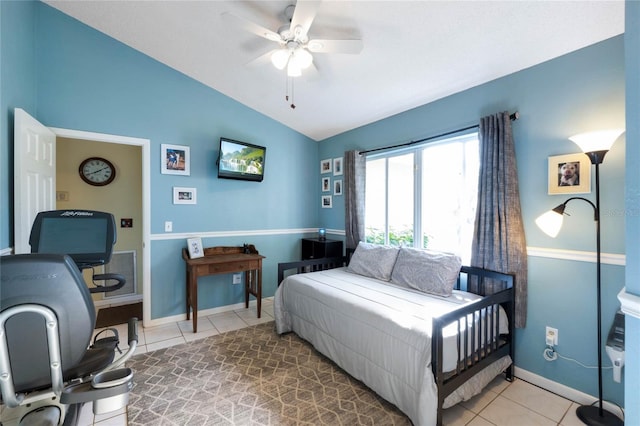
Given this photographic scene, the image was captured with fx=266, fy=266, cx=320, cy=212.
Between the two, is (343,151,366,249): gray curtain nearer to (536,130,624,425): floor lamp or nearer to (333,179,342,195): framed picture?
(333,179,342,195): framed picture

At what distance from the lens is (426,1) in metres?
1.74

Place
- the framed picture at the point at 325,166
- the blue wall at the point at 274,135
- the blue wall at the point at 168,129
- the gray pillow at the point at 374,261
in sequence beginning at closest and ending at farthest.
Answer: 1. the blue wall at the point at 274,135
2. the blue wall at the point at 168,129
3. the gray pillow at the point at 374,261
4. the framed picture at the point at 325,166

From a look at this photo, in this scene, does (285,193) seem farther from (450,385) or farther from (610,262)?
(610,262)

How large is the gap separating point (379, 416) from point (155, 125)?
11.5ft

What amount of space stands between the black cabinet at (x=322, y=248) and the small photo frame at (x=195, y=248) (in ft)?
4.94

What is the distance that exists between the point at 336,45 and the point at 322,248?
258cm

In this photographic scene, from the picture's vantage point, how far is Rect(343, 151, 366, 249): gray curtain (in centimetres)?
361

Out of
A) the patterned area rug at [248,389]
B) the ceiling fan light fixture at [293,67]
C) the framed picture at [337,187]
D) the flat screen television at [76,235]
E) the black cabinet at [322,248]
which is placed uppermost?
the ceiling fan light fixture at [293,67]

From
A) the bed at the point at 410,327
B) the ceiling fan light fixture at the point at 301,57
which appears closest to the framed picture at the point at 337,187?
the bed at the point at 410,327

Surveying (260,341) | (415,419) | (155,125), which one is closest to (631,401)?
A: (415,419)

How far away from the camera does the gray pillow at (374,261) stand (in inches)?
112

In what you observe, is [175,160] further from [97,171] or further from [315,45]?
[315,45]

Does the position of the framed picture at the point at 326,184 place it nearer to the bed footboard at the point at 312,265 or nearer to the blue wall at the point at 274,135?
the blue wall at the point at 274,135

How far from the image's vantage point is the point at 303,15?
168 centimetres
